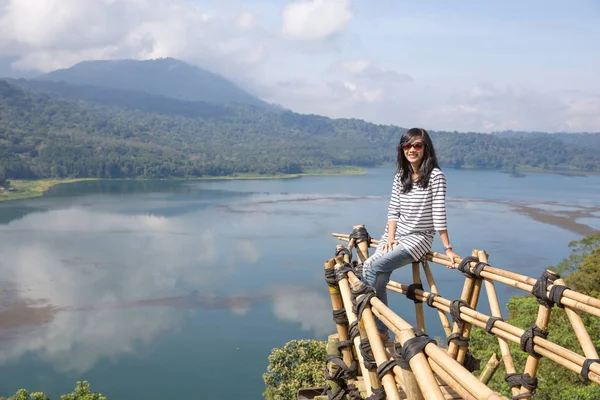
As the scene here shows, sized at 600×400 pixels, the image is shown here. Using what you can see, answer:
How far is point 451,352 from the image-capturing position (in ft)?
9.20

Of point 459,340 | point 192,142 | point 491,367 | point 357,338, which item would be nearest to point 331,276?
point 357,338

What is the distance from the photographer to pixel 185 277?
974 inches

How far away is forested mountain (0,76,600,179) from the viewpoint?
7231 centimetres

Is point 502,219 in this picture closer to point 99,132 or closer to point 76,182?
point 76,182

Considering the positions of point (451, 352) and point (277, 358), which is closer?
point (451, 352)

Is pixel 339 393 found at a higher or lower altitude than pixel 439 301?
lower

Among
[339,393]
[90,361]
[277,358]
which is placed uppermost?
[339,393]

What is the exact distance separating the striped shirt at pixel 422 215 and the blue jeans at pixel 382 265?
0.04 m

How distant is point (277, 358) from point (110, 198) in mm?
44125

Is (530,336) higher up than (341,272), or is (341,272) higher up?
(341,272)

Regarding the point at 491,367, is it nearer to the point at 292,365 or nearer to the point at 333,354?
the point at 333,354

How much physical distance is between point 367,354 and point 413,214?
0.97 m

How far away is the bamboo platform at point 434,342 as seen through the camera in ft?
4.89

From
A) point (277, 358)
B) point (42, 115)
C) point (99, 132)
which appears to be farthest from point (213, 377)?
point (42, 115)
